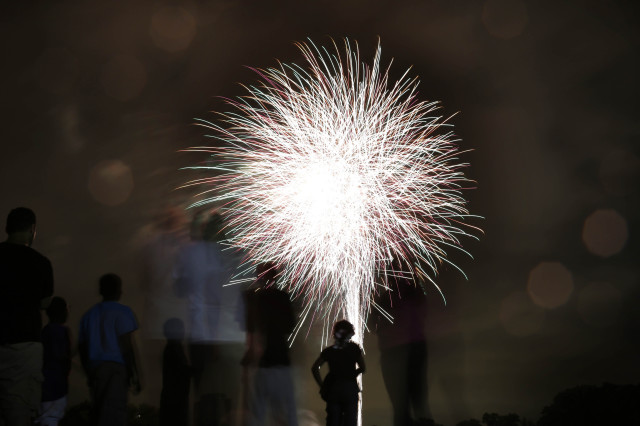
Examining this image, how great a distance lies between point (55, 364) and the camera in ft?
17.5

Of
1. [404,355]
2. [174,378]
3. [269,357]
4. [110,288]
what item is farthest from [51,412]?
[404,355]

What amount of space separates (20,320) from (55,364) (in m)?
1.77

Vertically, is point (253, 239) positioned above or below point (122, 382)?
above

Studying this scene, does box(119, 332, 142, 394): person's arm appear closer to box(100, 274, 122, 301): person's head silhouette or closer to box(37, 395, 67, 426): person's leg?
box(100, 274, 122, 301): person's head silhouette

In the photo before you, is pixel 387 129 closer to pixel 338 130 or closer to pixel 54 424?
pixel 338 130

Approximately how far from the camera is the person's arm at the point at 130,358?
4.95 metres

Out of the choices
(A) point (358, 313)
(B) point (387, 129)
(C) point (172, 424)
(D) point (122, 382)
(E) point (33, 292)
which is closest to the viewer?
(E) point (33, 292)

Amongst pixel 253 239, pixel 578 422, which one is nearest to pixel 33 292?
pixel 253 239

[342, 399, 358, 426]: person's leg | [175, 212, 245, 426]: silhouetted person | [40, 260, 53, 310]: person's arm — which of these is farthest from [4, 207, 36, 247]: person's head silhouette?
[342, 399, 358, 426]: person's leg

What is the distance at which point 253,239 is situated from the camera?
7.68m

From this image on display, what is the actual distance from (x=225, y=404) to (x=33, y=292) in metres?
2.56

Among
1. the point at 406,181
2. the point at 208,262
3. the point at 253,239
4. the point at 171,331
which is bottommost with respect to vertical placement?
the point at 171,331

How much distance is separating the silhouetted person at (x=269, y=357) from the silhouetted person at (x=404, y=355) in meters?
1.21

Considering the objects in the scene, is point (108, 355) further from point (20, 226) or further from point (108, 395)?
point (20, 226)
